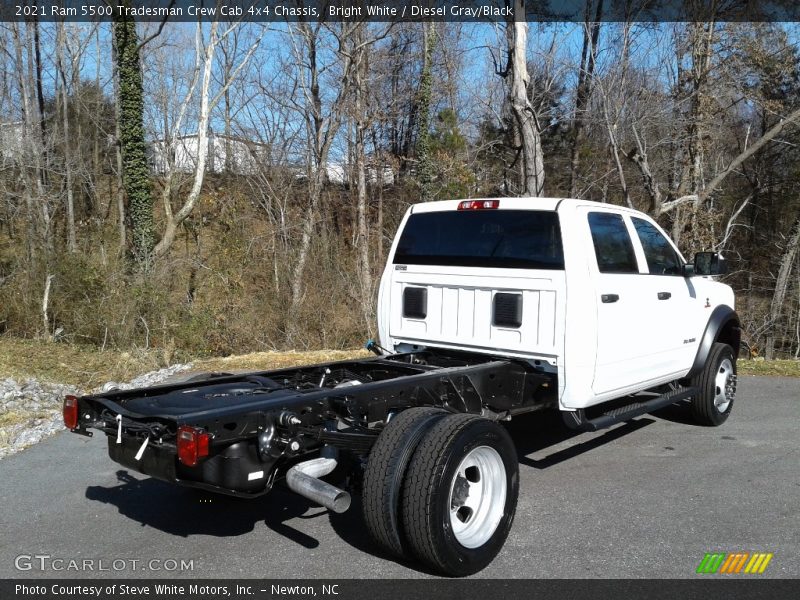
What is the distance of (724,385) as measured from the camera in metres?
7.73

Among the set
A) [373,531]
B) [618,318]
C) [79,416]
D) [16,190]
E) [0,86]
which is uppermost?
[0,86]

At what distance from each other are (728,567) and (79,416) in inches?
161

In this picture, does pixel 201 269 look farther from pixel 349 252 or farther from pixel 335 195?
pixel 335 195

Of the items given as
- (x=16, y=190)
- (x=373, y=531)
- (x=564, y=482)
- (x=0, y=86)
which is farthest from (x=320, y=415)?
(x=0, y=86)

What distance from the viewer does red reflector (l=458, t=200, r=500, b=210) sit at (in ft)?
20.0

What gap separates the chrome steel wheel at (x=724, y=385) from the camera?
301 inches

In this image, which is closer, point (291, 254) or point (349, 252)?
point (291, 254)

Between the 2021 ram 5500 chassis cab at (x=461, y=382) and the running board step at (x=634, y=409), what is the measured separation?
0.02 metres

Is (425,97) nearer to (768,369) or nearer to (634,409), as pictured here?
(768,369)

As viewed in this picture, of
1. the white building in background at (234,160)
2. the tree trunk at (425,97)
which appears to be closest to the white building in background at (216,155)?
the white building in background at (234,160)

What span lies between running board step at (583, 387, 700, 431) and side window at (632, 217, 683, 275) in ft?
3.89

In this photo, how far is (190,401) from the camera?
15.2ft
